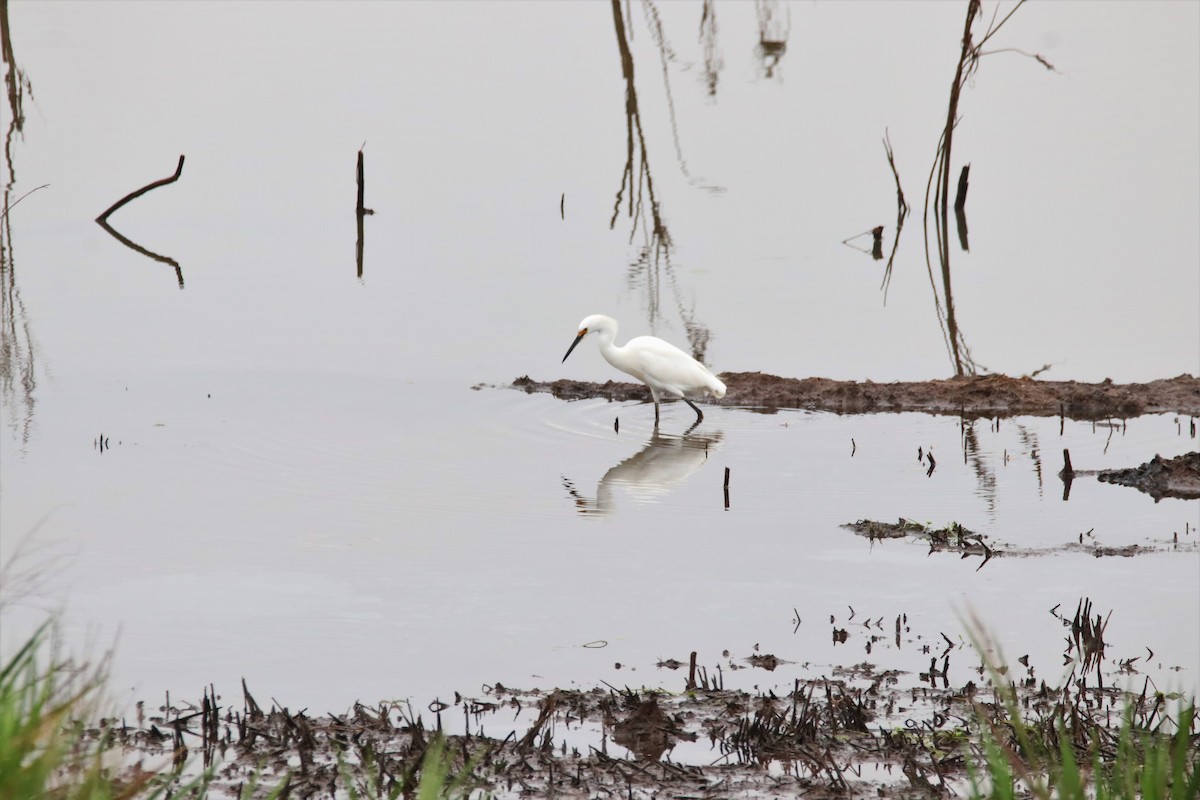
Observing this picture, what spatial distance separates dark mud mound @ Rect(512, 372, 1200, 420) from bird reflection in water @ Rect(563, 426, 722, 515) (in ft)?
2.88

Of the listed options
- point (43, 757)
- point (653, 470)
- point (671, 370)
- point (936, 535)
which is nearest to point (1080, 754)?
point (936, 535)

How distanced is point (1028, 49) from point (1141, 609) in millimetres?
25450

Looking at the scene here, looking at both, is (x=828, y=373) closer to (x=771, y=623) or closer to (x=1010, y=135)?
(x=771, y=623)

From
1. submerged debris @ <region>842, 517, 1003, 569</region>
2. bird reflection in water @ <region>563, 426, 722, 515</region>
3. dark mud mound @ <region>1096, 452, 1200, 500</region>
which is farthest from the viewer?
bird reflection in water @ <region>563, 426, 722, 515</region>

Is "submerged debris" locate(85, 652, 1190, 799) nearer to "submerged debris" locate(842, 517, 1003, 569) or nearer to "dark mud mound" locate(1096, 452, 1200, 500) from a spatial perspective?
"submerged debris" locate(842, 517, 1003, 569)

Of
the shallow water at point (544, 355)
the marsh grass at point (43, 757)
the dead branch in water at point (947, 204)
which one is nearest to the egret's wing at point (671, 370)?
the shallow water at point (544, 355)

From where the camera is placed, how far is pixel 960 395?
10.3 m

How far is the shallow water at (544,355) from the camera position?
6.23m

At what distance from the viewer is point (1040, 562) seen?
683cm

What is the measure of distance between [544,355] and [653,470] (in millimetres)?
3454

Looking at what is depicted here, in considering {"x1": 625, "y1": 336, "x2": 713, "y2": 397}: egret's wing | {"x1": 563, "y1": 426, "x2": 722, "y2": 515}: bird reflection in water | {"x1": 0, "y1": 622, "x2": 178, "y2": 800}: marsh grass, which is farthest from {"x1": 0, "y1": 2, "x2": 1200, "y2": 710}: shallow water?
{"x1": 0, "y1": 622, "x2": 178, "y2": 800}: marsh grass

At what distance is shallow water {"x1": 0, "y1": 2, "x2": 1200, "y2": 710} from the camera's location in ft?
20.5

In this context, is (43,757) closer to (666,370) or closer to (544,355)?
(666,370)

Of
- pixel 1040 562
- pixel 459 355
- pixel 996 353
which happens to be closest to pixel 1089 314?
pixel 996 353
